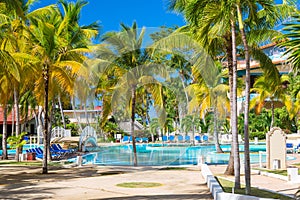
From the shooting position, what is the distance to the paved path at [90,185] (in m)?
11.6

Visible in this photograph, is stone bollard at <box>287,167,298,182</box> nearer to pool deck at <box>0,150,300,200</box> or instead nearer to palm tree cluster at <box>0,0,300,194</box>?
pool deck at <box>0,150,300,200</box>

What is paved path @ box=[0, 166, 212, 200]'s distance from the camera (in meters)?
11.6

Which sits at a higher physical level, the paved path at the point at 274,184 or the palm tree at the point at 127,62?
the palm tree at the point at 127,62

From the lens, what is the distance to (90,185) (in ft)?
45.8

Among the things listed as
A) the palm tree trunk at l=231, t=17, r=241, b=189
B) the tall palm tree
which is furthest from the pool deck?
the tall palm tree

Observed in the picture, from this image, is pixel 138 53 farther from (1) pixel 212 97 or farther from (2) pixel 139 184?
(2) pixel 139 184

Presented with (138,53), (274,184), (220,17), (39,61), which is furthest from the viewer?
(138,53)

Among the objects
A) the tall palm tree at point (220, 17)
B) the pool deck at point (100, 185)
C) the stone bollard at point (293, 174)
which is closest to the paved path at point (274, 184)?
the pool deck at point (100, 185)

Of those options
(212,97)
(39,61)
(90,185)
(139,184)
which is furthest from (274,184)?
(212,97)

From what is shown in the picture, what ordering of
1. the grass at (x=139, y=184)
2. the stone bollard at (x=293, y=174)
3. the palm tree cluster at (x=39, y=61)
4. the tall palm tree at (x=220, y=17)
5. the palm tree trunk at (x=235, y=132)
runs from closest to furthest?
the tall palm tree at (x=220, y=17), the palm tree trunk at (x=235, y=132), the grass at (x=139, y=184), the stone bollard at (x=293, y=174), the palm tree cluster at (x=39, y=61)

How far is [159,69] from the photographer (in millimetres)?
23688

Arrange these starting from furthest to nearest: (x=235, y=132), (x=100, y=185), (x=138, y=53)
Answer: (x=138, y=53) → (x=100, y=185) → (x=235, y=132)

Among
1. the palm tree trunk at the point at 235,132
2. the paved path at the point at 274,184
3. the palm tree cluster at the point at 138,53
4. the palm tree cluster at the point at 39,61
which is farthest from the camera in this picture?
the palm tree cluster at the point at 39,61

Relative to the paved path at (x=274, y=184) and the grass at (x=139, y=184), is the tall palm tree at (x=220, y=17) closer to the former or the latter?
the paved path at (x=274, y=184)
